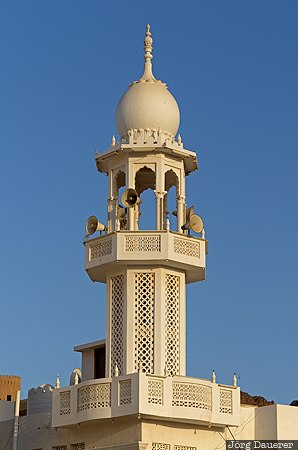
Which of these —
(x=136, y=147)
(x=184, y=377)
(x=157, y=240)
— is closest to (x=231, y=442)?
(x=184, y=377)

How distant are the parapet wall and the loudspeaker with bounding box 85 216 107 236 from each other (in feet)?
80.9

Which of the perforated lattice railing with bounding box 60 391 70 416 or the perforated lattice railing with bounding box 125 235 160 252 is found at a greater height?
the perforated lattice railing with bounding box 125 235 160 252

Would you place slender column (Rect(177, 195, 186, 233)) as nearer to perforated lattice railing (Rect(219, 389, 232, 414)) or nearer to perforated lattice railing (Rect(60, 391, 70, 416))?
perforated lattice railing (Rect(219, 389, 232, 414))

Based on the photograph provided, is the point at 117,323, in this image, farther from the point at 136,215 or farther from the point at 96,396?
the point at 136,215

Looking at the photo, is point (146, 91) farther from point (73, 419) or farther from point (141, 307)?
point (73, 419)

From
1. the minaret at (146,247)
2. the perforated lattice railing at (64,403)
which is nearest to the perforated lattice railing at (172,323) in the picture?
the minaret at (146,247)

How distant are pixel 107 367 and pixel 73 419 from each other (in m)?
2.00

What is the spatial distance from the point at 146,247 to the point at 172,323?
2.50m

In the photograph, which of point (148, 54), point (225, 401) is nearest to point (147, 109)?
point (148, 54)

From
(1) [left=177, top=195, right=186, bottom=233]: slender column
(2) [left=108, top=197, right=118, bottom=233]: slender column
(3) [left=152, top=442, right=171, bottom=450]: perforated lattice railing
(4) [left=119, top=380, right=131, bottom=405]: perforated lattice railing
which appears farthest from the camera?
(2) [left=108, top=197, right=118, bottom=233]: slender column

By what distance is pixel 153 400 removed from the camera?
110ft

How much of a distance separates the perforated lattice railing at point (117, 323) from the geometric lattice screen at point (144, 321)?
1.63ft

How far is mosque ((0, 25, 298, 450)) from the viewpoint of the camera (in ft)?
112

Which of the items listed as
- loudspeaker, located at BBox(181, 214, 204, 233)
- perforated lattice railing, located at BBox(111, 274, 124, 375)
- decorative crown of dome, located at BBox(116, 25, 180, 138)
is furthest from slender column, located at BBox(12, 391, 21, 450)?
decorative crown of dome, located at BBox(116, 25, 180, 138)
